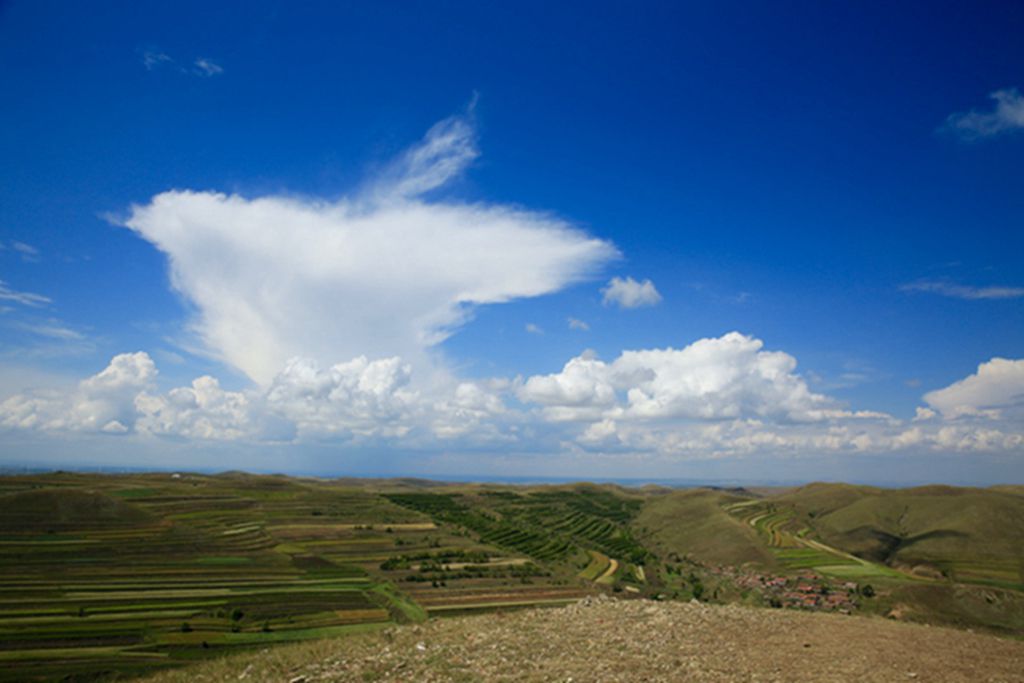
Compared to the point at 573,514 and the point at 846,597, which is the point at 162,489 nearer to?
the point at 573,514

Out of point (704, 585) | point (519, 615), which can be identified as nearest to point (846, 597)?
point (704, 585)

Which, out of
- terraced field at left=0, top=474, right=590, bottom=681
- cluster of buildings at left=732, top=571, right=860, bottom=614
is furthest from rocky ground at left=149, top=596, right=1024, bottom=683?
cluster of buildings at left=732, top=571, right=860, bottom=614

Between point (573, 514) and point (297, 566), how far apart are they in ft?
349

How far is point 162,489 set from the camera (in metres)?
128

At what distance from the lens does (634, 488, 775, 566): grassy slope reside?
10771 centimetres

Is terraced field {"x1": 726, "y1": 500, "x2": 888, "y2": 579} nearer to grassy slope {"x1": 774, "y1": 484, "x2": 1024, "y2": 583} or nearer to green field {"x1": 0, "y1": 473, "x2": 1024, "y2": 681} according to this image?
green field {"x1": 0, "y1": 473, "x2": 1024, "y2": 681}

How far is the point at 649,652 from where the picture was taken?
21.9 m

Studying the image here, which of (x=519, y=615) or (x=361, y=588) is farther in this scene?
(x=361, y=588)

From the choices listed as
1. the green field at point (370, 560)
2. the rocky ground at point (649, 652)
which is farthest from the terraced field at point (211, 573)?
the rocky ground at point (649, 652)

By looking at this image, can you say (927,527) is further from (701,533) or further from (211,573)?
(211,573)

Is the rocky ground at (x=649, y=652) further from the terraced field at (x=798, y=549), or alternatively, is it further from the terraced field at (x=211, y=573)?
the terraced field at (x=798, y=549)

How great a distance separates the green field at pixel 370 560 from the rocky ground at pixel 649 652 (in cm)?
2999

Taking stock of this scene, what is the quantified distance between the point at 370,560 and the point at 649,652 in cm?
7657

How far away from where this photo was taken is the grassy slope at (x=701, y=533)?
107713 millimetres
